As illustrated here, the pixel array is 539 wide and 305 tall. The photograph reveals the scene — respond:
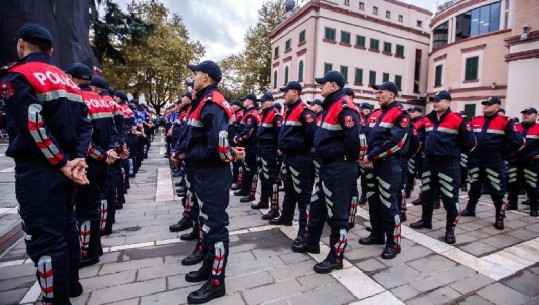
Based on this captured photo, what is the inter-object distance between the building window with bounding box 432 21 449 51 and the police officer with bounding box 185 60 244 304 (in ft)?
94.8

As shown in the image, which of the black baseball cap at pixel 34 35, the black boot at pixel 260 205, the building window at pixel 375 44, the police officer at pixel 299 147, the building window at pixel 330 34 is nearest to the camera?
the black baseball cap at pixel 34 35

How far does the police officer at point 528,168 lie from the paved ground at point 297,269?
129cm

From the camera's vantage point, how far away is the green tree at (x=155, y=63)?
27.6 meters

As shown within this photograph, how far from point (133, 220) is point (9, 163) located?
8.85 meters

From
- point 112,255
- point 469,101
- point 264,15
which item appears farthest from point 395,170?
point 264,15

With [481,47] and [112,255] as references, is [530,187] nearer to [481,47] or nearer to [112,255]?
[112,255]

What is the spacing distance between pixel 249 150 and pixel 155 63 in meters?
24.6

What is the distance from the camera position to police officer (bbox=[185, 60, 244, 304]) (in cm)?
291

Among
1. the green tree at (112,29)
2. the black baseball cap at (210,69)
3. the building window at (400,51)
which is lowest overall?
the black baseball cap at (210,69)

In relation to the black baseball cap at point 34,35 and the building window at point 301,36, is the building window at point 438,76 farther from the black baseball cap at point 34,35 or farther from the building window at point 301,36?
the black baseball cap at point 34,35

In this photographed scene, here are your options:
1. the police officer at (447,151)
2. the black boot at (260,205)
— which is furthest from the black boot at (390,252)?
the black boot at (260,205)

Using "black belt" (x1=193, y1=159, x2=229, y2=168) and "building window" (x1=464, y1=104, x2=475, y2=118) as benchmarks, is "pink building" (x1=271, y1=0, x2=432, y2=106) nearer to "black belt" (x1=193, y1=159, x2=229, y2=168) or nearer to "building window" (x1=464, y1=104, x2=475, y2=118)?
"building window" (x1=464, y1=104, x2=475, y2=118)

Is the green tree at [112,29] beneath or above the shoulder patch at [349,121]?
above

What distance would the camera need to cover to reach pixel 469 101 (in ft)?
73.3
